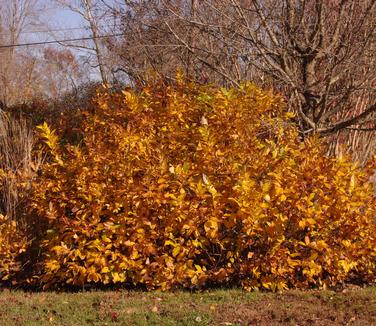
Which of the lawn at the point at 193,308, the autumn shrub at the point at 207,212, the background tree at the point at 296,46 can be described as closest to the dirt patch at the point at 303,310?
the lawn at the point at 193,308

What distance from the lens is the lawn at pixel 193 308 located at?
194 inches

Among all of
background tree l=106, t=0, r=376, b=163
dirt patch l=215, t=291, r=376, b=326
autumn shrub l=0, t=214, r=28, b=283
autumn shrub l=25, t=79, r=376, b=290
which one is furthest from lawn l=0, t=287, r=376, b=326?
background tree l=106, t=0, r=376, b=163

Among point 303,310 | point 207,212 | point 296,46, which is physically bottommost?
point 303,310

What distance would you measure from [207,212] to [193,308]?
2.98 ft

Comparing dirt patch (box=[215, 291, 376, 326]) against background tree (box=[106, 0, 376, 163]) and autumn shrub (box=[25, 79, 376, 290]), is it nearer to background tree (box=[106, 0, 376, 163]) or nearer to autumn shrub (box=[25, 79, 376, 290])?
autumn shrub (box=[25, 79, 376, 290])

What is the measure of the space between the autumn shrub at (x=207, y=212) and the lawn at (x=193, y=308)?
22 centimetres

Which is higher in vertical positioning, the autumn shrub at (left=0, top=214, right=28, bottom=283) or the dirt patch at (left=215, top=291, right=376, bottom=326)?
the autumn shrub at (left=0, top=214, right=28, bottom=283)

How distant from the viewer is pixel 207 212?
5590 mm

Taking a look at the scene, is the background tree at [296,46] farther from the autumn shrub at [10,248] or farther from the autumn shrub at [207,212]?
the autumn shrub at [10,248]

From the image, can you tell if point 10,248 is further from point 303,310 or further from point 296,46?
point 296,46

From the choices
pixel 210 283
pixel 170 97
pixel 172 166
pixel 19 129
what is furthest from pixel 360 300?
pixel 19 129

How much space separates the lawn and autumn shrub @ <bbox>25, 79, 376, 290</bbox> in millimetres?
220

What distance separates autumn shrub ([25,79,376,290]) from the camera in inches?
221

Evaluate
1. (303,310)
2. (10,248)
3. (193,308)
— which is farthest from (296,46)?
(10,248)
